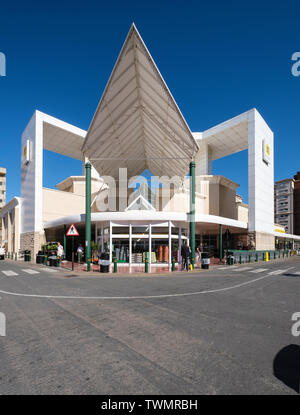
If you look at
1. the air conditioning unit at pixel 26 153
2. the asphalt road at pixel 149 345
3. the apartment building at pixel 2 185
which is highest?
the apartment building at pixel 2 185

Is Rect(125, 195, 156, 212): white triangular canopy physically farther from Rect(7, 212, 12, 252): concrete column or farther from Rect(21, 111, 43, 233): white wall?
Rect(7, 212, 12, 252): concrete column

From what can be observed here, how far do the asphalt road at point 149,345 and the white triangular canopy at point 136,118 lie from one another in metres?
14.5

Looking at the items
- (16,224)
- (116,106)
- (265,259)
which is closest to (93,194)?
(16,224)

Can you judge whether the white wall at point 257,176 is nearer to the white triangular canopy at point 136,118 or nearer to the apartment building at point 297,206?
the white triangular canopy at point 136,118

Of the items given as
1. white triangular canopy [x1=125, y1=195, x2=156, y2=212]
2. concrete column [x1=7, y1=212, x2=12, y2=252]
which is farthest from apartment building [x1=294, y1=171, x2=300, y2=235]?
concrete column [x1=7, y1=212, x2=12, y2=252]

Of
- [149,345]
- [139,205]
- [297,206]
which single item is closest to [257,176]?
[139,205]

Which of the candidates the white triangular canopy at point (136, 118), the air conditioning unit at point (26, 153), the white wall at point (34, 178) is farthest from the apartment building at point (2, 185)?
the white triangular canopy at point (136, 118)

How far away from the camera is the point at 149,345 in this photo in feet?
14.3

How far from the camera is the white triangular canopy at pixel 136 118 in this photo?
17766mm

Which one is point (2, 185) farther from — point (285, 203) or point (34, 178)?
point (285, 203)

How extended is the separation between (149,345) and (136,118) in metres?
24.1

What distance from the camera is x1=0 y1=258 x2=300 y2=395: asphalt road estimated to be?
10.3ft

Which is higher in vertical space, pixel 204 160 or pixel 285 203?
pixel 204 160
